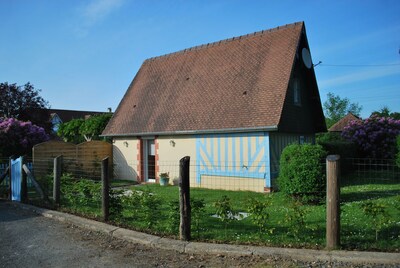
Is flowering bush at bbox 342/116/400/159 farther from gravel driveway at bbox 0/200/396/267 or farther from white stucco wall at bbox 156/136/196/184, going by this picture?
gravel driveway at bbox 0/200/396/267

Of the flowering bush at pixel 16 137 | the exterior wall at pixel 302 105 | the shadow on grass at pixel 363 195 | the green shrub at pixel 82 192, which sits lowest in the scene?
the shadow on grass at pixel 363 195

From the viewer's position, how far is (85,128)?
23141 mm

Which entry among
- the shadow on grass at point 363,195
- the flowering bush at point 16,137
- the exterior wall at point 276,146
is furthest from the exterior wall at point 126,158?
the shadow on grass at point 363,195

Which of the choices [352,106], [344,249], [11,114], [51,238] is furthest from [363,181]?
[352,106]

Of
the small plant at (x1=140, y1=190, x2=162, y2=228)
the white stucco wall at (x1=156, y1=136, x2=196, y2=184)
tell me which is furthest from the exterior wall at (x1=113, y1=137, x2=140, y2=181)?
the small plant at (x1=140, y1=190, x2=162, y2=228)

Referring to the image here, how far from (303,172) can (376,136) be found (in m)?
13.8

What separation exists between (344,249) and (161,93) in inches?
578

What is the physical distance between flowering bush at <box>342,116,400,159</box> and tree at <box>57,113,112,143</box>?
16067 millimetres

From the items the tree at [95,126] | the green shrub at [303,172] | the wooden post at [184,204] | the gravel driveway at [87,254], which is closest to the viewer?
the gravel driveway at [87,254]

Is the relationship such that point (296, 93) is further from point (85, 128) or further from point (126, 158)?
point (85, 128)

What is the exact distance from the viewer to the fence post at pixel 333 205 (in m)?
5.27

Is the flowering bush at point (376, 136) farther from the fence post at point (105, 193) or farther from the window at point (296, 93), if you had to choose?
the fence post at point (105, 193)

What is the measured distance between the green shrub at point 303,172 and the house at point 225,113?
8.07 ft

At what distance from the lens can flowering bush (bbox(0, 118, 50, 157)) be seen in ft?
54.3
